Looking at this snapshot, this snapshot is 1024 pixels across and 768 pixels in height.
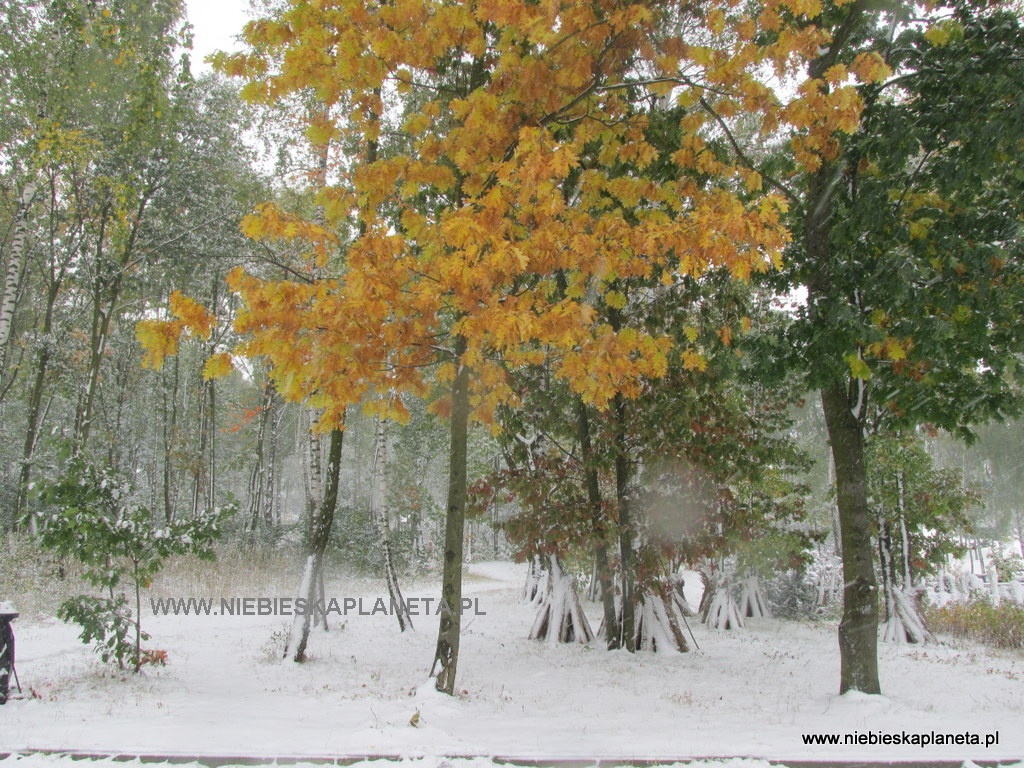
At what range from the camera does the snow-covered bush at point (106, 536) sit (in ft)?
20.9

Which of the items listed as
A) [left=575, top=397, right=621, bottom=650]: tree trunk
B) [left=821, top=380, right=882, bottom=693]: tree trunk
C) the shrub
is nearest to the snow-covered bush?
[left=575, top=397, right=621, bottom=650]: tree trunk

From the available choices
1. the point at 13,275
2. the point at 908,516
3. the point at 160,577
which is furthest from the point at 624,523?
the point at 13,275

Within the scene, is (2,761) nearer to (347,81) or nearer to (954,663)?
(347,81)

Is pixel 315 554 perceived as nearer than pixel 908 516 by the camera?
Yes

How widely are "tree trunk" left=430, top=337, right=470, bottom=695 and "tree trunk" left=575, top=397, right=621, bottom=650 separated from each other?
9.22 feet

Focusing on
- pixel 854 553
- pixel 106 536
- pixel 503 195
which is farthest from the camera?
pixel 854 553

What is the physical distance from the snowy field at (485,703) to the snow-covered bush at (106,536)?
1.73 ft

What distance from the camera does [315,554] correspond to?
337 inches

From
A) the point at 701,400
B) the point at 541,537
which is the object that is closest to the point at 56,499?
the point at 541,537

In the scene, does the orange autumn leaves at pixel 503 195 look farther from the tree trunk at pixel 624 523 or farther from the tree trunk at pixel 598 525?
the tree trunk at pixel 598 525

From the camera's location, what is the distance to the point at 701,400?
29.2ft

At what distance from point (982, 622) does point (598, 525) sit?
8.74 metres

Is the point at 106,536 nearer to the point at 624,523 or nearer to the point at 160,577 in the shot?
the point at 624,523

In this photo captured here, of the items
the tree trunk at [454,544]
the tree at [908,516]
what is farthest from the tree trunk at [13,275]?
the tree at [908,516]
